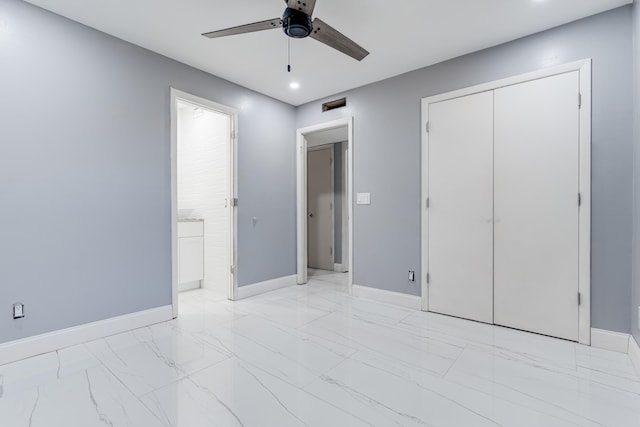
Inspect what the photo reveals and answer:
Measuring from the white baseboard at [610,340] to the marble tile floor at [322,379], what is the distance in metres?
0.07

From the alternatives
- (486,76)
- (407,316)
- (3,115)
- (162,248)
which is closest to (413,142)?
(486,76)

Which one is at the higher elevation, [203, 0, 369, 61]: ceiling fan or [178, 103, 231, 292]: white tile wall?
[203, 0, 369, 61]: ceiling fan

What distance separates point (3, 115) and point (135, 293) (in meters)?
1.61

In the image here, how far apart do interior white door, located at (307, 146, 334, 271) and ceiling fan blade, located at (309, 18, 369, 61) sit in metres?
3.27

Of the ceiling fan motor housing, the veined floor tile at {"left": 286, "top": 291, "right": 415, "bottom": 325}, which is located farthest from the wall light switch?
the ceiling fan motor housing

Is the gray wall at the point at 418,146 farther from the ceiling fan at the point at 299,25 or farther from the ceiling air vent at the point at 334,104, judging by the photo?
the ceiling fan at the point at 299,25

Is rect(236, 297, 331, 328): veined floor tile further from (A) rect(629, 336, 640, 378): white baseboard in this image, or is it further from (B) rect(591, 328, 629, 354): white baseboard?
(A) rect(629, 336, 640, 378): white baseboard

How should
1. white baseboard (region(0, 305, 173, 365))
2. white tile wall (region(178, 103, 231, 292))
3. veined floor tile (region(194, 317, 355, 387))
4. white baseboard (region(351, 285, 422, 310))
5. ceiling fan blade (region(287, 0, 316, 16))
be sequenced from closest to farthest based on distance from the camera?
ceiling fan blade (region(287, 0, 316, 16))
veined floor tile (region(194, 317, 355, 387))
white baseboard (region(0, 305, 173, 365))
white baseboard (region(351, 285, 422, 310))
white tile wall (region(178, 103, 231, 292))

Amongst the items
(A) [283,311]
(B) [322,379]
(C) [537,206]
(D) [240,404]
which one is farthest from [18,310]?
(C) [537,206]

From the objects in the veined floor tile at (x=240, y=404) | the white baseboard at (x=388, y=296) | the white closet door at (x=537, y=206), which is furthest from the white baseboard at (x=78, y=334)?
the white closet door at (x=537, y=206)

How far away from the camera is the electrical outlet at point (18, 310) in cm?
205

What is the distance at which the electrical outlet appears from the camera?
2048 mm

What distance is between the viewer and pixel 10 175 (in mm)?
2033

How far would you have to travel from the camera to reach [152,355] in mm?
2127
